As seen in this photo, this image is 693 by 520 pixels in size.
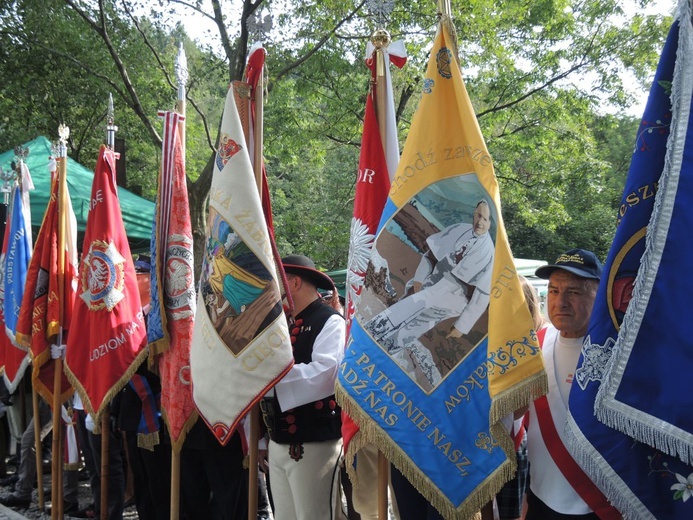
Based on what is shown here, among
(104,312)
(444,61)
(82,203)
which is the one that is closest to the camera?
(444,61)

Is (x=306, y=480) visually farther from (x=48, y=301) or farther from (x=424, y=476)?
(x=48, y=301)

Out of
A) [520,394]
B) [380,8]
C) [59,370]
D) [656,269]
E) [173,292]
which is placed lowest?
[59,370]

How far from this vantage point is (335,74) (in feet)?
39.3

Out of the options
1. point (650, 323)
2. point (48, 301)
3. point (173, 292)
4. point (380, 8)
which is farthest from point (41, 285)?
point (650, 323)

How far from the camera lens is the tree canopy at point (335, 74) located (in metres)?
10.9

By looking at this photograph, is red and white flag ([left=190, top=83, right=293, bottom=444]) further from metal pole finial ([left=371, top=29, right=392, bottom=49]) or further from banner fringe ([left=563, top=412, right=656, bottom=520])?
banner fringe ([left=563, top=412, right=656, bottom=520])

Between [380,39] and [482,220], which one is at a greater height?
[380,39]

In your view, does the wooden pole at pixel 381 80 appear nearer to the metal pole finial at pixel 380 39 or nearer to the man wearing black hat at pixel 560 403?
the metal pole finial at pixel 380 39

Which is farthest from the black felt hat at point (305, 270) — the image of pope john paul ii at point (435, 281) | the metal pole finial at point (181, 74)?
the metal pole finial at point (181, 74)

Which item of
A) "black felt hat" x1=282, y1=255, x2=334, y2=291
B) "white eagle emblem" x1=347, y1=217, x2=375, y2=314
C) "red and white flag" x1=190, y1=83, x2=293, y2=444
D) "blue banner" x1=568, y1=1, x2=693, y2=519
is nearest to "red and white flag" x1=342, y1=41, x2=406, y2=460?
"white eagle emblem" x1=347, y1=217, x2=375, y2=314

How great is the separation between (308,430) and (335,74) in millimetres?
9273

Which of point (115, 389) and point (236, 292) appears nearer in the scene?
point (236, 292)

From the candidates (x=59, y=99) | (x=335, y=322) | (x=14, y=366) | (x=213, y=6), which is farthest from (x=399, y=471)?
(x=59, y=99)

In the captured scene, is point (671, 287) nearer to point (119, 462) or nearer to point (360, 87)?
point (119, 462)
